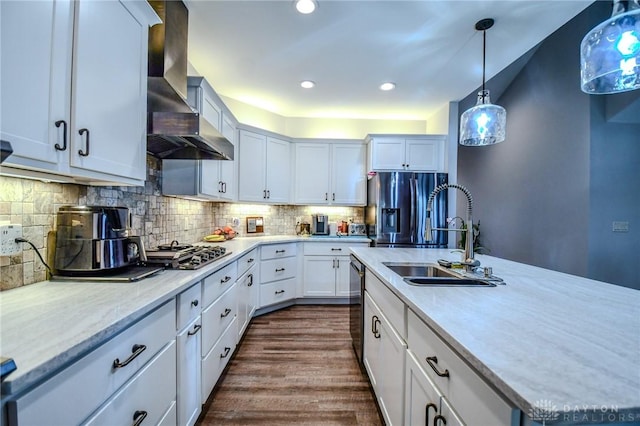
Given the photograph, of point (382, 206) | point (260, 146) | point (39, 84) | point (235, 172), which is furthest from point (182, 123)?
point (382, 206)

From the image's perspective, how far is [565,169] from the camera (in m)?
3.24

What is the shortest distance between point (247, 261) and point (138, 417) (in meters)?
1.77

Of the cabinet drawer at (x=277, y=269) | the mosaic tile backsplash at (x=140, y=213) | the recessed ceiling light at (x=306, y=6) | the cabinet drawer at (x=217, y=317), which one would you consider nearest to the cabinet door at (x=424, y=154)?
the mosaic tile backsplash at (x=140, y=213)

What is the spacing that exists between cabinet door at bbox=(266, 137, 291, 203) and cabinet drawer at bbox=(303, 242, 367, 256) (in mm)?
776

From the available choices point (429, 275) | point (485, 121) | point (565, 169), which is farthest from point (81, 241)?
point (565, 169)

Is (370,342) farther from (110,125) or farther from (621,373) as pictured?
(110,125)

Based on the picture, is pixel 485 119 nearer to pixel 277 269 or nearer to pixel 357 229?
pixel 357 229

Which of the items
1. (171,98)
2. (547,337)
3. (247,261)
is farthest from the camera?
(247,261)

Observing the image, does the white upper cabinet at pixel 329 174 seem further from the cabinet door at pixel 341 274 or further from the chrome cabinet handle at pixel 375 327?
the chrome cabinet handle at pixel 375 327

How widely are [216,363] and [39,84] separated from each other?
1682 mm

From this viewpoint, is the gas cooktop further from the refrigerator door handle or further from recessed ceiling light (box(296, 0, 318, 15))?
the refrigerator door handle

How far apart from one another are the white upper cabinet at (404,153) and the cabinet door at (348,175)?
280 mm

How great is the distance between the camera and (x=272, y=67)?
2.85 meters

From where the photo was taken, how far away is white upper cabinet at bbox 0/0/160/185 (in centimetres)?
81
